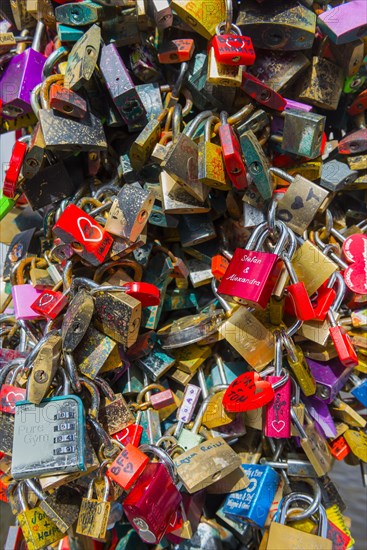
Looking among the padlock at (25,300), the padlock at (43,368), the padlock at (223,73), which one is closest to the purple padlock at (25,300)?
the padlock at (25,300)

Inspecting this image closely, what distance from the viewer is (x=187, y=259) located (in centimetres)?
125

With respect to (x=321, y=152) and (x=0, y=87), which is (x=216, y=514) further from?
(x=0, y=87)

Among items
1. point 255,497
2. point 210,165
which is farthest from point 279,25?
point 255,497

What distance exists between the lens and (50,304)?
104cm

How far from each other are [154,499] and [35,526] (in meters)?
0.25

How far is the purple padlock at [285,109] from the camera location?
3.82 ft

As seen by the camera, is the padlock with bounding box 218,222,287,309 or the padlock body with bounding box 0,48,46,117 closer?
the padlock with bounding box 218,222,287,309

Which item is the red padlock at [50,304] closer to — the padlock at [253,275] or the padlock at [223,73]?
the padlock at [253,275]

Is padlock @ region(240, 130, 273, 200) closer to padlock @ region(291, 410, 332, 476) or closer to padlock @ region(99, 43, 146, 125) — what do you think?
padlock @ region(99, 43, 146, 125)

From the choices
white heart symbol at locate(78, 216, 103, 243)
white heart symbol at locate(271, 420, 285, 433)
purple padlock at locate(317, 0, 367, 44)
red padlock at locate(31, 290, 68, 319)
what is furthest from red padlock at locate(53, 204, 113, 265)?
purple padlock at locate(317, 0, 367, 44)

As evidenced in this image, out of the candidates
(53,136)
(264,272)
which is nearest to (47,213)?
(53,136)

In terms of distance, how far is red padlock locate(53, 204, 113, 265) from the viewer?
0.99 meters

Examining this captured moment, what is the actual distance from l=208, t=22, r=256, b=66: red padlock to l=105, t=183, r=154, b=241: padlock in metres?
0.33

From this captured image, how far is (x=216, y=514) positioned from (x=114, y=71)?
1.08 meters
